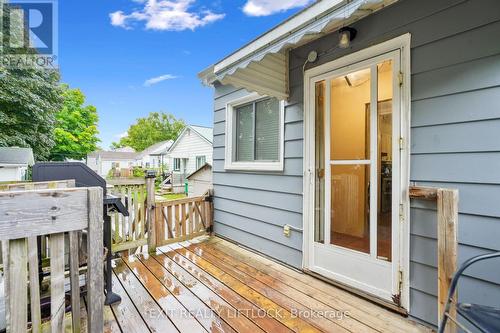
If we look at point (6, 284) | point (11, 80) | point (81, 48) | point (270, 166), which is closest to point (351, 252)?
point (270, 166)

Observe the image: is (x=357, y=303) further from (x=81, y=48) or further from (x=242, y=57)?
(x=81, y=48)

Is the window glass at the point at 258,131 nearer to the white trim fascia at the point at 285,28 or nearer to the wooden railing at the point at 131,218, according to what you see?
the white trim fascia at the point at 285,28

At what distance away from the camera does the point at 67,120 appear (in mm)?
17891

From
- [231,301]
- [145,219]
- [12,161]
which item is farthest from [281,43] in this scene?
[12,161]

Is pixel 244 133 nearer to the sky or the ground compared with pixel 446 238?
nearer to the sky

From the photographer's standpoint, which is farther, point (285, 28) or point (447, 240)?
point (285, 28)

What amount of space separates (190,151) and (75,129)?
33.6 ft

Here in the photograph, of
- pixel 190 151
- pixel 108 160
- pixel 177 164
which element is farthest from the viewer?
pixel 108 160

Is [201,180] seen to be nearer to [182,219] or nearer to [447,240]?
[182,219]

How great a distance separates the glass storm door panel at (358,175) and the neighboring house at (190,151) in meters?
11.8

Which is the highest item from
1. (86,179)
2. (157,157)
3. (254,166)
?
(157,157)

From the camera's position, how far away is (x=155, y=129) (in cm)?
3394

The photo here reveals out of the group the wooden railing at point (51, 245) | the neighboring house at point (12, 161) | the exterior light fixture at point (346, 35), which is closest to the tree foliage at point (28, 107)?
the neighboring house at point (12, 161)

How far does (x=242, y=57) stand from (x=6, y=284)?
2.20 m
